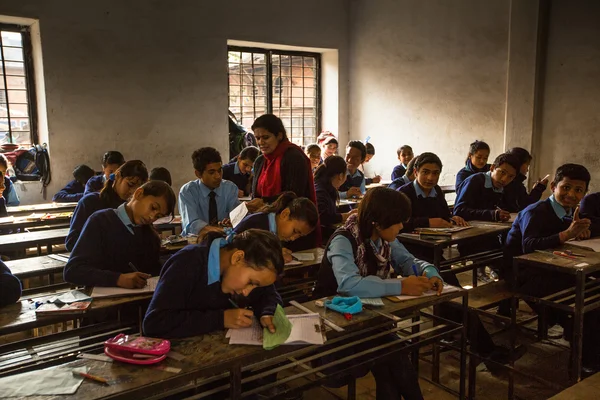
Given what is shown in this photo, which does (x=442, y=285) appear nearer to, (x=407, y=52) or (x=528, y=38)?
(x=528, y=38)

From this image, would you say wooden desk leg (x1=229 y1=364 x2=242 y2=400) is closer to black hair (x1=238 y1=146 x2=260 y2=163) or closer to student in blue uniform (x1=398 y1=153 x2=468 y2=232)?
student in blue uniform (x1=398 y1=153 x2=468 y2=232)

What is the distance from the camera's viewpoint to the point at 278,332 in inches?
69.8

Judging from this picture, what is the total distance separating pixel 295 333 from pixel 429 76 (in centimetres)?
664

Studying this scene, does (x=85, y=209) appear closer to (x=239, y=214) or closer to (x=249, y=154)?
(x=239, y=214)

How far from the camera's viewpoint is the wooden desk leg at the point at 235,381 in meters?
1.61

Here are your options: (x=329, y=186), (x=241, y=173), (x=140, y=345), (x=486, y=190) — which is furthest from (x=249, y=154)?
(x=140, y=345)

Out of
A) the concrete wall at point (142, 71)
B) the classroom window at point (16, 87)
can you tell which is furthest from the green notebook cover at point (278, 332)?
the classroom window at point (16, 87)

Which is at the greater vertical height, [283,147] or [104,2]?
[104,2]

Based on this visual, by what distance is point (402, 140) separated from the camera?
A: 8242 millimetres

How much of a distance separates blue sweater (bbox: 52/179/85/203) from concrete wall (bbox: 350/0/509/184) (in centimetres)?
471

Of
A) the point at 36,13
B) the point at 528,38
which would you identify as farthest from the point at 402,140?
the point at 36,13

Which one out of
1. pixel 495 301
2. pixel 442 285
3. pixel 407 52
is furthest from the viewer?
pixel 407 52

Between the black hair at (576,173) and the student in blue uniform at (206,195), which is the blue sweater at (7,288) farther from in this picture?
the black hair at (576,173)

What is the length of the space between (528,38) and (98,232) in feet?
19.1
